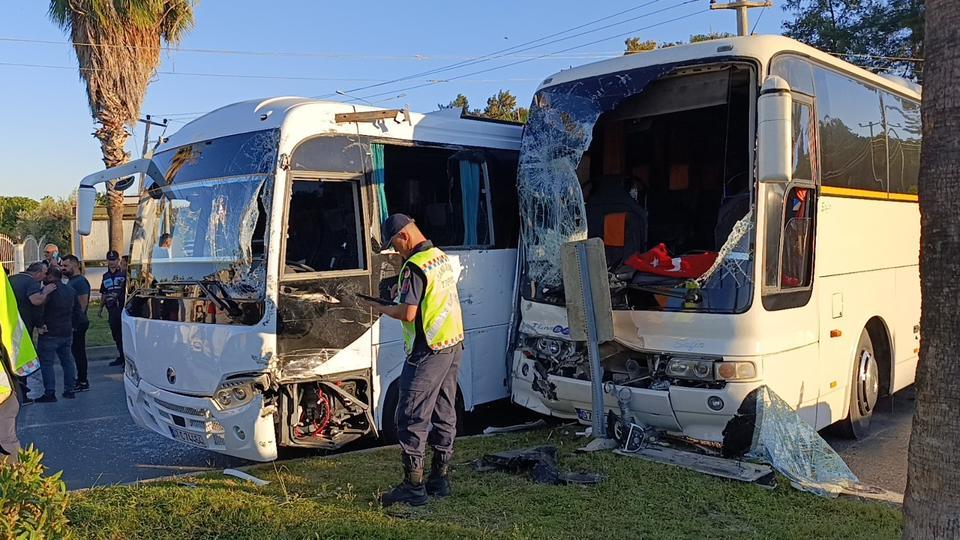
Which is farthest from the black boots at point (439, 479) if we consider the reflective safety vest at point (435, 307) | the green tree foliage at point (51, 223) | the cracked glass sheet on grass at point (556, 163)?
the green tree foliage at point (51, 223)

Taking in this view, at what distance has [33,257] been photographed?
20.4 metres

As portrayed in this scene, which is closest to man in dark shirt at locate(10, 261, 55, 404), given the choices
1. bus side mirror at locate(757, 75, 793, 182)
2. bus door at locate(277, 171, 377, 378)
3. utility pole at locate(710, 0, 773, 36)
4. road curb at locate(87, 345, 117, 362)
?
road curb at locate(87, 345, 117, 362)

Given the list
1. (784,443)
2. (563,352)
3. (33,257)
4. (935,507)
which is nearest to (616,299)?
(563,352)

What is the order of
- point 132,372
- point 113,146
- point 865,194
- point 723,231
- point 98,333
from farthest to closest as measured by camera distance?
1. point 113,146
2. point 98,333
3. point 865,194
4. point 132,372
5. point 723,231

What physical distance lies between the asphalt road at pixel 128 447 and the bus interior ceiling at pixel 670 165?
2.22m

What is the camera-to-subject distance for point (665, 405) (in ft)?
19.0

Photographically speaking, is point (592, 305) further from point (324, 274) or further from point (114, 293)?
point (114, 293)

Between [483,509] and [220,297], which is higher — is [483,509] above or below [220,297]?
below

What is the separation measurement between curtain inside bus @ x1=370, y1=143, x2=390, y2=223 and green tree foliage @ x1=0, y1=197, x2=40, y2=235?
38.4 meters

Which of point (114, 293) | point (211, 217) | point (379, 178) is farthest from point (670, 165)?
point (114, 293)

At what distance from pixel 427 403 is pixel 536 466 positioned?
1084 millimetres

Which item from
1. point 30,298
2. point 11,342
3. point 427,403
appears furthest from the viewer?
point 30,298

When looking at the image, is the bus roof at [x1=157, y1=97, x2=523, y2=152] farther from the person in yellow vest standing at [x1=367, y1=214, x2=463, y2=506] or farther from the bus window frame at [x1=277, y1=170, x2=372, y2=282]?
the person in yellow vest standing at [x1=367, y1=214, x2=463, y2=506]

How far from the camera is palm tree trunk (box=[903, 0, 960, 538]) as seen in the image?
3062 mm
